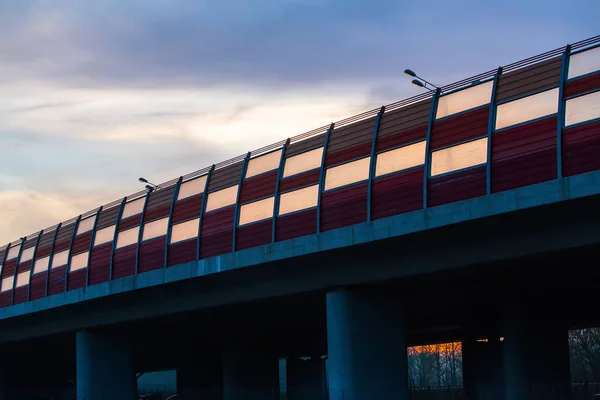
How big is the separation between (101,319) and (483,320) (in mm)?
23167

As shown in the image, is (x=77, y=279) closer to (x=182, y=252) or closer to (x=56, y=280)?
(x=56, y=280)

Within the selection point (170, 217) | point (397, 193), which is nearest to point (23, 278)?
point (170, 217)

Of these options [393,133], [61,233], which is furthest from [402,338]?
[61,233]

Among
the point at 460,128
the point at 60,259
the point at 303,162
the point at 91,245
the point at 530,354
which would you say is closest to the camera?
the point at 460,128

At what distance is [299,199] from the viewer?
114ft

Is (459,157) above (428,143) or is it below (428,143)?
below

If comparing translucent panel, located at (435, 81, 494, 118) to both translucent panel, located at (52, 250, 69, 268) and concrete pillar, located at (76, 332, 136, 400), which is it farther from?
translucent panel, located at (52, 250, 69, 268)

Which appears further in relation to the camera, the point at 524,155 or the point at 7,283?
the point at 7,283

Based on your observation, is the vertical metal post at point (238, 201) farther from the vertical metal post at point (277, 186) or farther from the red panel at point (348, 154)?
the red panel at point (348, 154)

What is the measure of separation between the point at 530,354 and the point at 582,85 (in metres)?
21.5

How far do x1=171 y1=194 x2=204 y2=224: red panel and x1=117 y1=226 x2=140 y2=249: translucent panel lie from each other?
10.5ft

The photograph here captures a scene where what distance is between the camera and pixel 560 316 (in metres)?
48.5

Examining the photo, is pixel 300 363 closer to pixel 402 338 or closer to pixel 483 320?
pixel 483 320

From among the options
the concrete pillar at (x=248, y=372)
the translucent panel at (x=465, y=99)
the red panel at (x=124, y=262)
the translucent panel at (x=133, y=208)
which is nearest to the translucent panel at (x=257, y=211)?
the translucent panel at (x=465, y=99)
